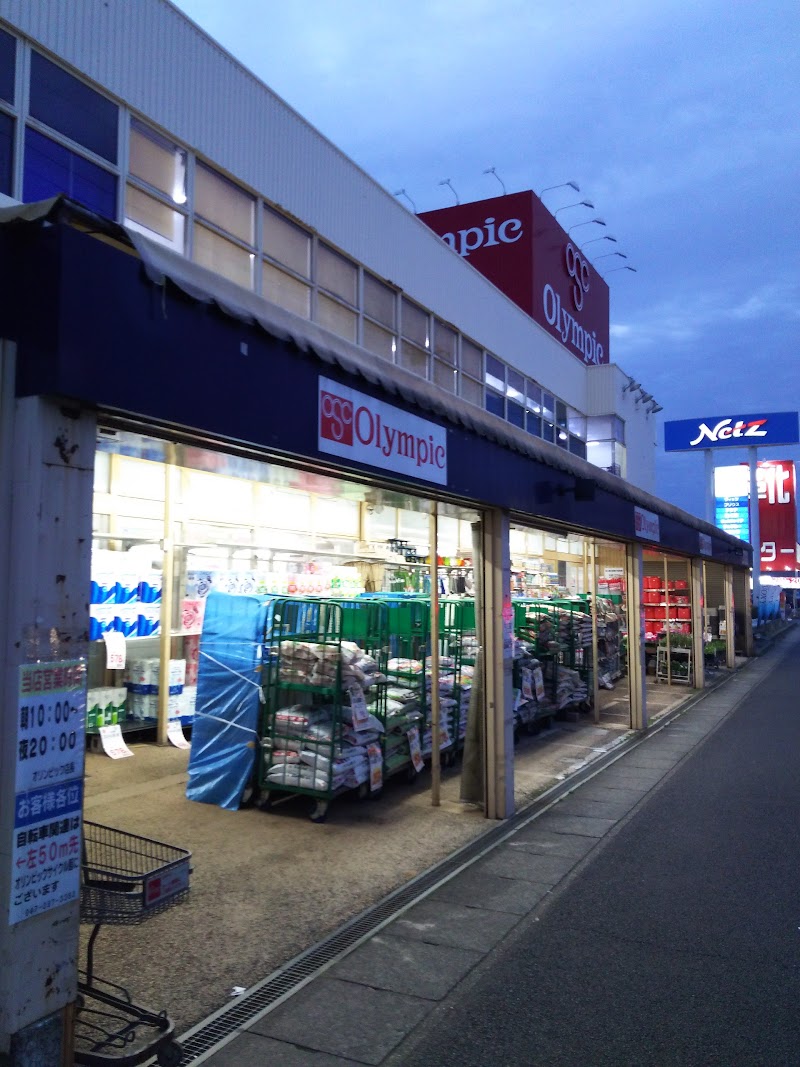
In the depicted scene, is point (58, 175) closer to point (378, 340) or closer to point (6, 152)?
point (6, 152)

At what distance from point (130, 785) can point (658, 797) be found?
5.32 metres

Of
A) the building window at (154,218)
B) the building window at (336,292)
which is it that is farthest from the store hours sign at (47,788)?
the building window at (336,292)

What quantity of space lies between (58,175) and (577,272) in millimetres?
21937

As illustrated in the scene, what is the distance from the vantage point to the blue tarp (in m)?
7.51

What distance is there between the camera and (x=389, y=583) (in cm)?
1427

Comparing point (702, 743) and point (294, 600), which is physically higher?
point (294, 600)

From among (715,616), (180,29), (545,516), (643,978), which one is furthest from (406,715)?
(715,616)

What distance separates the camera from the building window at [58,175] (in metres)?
8.70

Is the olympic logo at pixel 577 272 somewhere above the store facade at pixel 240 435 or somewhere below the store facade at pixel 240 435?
above

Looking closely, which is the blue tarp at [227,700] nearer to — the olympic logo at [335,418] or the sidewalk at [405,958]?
the sidewalk at [405,958]

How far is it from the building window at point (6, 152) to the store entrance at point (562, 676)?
638 centimetres

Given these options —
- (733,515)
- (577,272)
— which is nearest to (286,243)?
(577,272)

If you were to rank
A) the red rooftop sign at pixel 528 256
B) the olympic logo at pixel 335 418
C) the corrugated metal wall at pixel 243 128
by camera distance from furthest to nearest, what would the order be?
the red rooftop sign at pixel 528 256 → the corrugated metal wall at pixel 243 128 → the olympic logo at pixel 335 418

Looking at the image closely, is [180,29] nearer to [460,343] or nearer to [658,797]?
[460,343]
